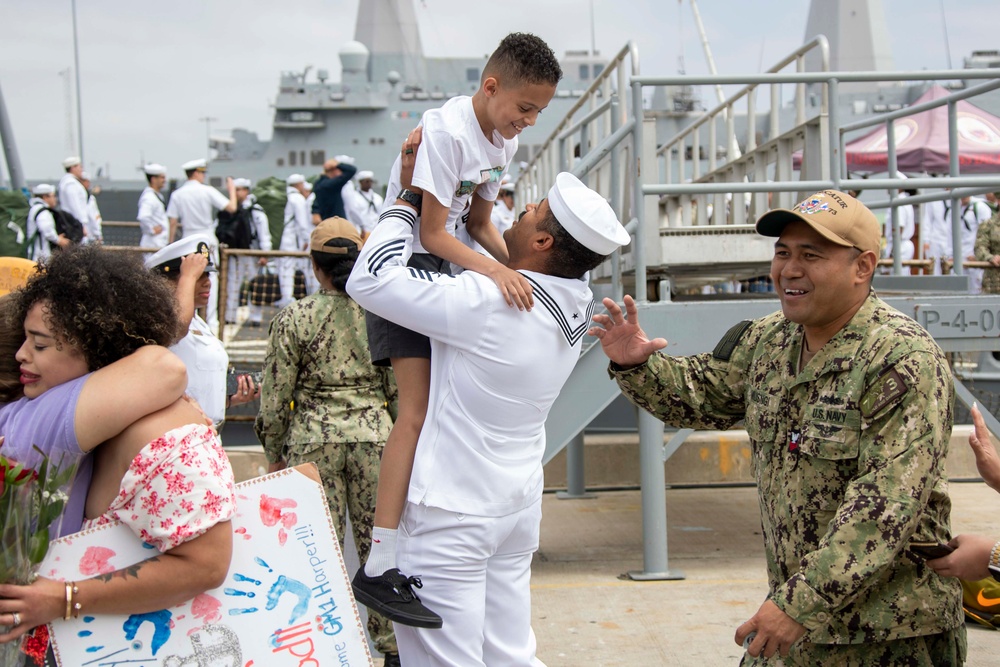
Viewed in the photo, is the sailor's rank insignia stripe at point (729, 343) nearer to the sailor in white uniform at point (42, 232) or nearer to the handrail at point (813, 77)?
the handrail at point (813, 77)

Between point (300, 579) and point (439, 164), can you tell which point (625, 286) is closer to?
point (439, 164)

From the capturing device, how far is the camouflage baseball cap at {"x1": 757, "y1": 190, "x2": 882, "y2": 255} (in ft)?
7.99

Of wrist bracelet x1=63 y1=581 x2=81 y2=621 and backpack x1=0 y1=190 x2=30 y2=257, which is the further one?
backpack x1=0 y1=190 x2=30 y2=257

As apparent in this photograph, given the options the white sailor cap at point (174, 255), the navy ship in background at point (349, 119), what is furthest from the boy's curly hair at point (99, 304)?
the navy ship in background at point (349, 119)

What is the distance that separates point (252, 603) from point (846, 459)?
1421 mm

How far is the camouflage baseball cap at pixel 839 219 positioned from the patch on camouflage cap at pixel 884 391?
0.36 meters

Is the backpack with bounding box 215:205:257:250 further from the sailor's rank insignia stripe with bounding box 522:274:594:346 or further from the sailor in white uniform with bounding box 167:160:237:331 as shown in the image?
the sailor's rank insignia stripe with bounding box 522:274:594:346

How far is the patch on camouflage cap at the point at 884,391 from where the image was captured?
7.41 feet

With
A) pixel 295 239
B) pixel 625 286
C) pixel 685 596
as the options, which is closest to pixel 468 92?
pixel 295 239

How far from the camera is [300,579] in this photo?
2.18m

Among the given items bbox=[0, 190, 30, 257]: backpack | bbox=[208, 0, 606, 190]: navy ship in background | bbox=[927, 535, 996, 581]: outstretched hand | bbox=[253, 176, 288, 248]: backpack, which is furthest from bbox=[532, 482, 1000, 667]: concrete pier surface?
bbox=[208, 0, 606, 190]: navy ship in background

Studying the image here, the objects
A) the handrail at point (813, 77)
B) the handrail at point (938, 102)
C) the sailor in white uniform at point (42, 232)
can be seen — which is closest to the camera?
the handrail at point (813, 77)

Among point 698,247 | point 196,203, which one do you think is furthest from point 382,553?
point 196,203

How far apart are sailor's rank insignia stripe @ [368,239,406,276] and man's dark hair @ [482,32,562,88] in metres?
0.63
